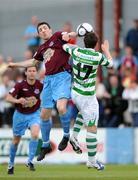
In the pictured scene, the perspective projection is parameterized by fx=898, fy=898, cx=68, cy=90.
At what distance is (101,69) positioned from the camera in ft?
96.1

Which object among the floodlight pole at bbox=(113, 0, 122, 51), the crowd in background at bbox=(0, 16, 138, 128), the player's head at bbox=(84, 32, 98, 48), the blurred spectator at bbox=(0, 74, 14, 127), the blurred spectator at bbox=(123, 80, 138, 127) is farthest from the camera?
the floodlight pole at bbox=(113, 0, 122, 51)

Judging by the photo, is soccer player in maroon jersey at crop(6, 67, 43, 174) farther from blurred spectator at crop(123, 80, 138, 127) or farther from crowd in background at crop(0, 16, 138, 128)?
blurred spectator at crop(123, 80, 138, 127)

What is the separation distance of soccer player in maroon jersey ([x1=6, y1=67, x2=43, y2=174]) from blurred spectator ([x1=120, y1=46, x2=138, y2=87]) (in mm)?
6169

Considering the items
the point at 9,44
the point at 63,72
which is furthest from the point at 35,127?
the point at 9,44

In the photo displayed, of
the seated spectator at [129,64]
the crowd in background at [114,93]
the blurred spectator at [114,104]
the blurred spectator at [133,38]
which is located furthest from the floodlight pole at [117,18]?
the blurred spectator at [114,104]

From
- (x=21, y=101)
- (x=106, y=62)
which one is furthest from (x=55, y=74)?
(x=21, y=101)

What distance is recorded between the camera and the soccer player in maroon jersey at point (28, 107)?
21016mm

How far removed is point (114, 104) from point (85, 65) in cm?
906

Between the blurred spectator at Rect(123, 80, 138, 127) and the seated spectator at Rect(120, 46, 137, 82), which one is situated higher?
the seated spectator at Rect(120, 46, 137, 82)

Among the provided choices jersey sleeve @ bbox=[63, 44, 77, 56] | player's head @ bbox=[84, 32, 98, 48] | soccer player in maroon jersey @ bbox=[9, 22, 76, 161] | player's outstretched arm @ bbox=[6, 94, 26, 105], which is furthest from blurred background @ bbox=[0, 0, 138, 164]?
player's head @ bbox=[84, 32, 98, 48]

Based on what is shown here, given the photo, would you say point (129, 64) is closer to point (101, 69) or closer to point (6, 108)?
point (101, 69)

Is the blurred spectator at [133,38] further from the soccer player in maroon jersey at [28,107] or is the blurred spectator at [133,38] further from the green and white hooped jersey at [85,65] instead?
the green and white hooped jersey at [85,65]

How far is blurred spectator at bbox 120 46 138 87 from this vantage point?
2706cm

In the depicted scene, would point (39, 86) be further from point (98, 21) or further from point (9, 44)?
point (9, 44)
